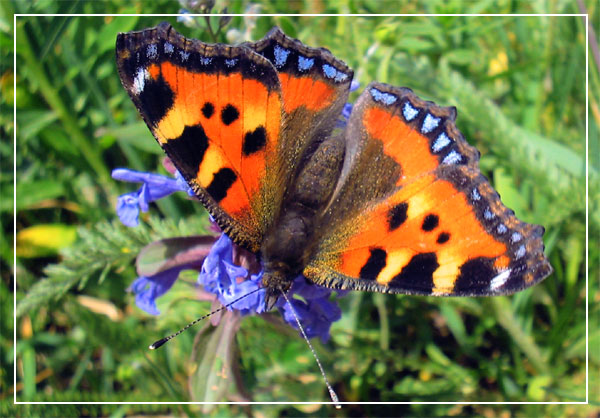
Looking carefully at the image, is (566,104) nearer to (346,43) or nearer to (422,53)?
(422,53)

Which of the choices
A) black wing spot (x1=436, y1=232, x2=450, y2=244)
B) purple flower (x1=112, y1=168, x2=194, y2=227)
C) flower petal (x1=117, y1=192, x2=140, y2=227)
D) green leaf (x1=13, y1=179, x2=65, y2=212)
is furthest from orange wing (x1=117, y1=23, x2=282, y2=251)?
green leaf (x1=13, y1=179, x2=65, y2=212)

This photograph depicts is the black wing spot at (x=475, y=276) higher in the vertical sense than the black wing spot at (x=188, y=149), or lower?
lower

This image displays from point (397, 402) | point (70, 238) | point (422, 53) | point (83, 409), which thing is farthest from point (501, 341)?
point (70, 238)

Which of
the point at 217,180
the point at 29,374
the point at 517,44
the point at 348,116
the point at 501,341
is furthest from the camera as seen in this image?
the point at 517,44

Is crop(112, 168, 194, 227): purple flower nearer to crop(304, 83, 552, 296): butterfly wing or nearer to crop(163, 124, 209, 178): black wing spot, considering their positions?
crop(163, 124, 209, 178): black wing spot

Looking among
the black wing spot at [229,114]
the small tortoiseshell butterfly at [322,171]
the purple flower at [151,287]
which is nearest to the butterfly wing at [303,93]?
the small tortoiseshell butterfly at [322,171]

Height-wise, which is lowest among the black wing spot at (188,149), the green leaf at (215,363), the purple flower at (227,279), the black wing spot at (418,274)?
the green leaf at (215,363)

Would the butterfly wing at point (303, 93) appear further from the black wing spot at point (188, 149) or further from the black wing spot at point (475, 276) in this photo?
the black wing spot at point (475, 276)
